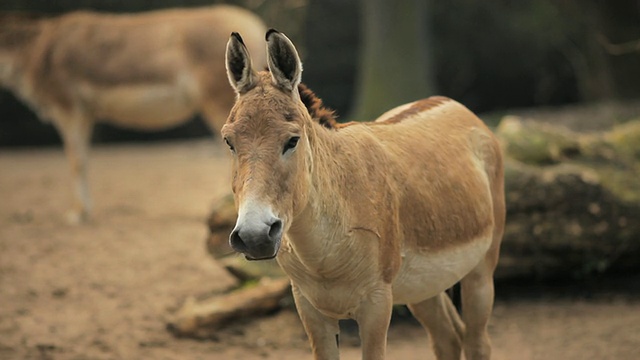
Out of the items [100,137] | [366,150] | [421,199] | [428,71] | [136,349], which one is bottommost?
[100,137]

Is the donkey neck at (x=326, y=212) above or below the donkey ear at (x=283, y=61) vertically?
below

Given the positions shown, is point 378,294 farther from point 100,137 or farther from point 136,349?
point 100,137

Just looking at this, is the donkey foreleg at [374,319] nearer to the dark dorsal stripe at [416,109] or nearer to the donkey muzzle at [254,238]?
the donkey muzzle at [254,238]

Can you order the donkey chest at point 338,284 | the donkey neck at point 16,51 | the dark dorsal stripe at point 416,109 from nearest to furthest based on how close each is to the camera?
the donkey chest at point 338,284
the dark dorsal stripe at point 416,109
the donkey neck at point 16,51

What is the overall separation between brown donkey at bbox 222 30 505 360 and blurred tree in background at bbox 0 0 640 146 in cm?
931

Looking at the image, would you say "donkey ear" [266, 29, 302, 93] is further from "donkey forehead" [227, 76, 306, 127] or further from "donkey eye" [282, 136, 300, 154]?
"donkey eye" [282, 136, 300, 154]

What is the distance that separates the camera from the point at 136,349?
6180mm

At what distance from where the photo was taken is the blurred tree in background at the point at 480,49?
48.5 feet

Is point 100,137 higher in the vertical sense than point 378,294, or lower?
lower

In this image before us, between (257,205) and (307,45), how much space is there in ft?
48.4

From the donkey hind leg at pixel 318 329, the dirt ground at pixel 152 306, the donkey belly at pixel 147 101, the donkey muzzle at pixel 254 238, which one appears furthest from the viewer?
the donkey belly at pixel 147 101

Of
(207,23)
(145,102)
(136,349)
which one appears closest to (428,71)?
(207,23)

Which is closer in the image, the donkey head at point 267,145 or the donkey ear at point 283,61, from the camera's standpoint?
the donkey head at point 267,145

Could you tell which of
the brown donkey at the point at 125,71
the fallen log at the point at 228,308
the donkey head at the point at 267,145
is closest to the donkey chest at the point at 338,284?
the donkey head at the point at 267,145
